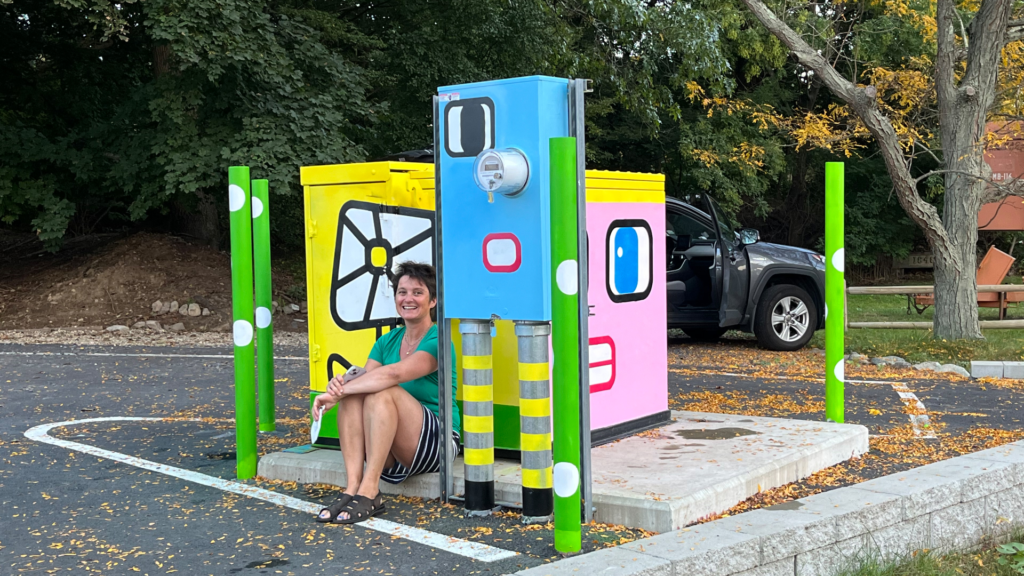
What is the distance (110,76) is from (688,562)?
18.5 m

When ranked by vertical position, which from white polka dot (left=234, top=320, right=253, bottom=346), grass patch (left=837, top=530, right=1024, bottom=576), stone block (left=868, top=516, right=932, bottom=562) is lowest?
grass patch (left=837, top=530, right=1024, bottom=576)

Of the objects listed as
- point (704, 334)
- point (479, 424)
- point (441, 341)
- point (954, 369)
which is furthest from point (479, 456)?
point (704, 334)

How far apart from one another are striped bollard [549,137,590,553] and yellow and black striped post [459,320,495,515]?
2.38ft

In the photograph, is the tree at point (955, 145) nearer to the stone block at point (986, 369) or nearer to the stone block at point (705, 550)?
the stone block at point (986, 369)

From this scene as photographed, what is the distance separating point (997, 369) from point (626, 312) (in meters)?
5.49

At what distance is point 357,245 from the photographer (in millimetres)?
5570

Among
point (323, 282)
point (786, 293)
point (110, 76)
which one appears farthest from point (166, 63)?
point (323, 282)

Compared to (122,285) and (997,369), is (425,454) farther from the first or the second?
(122,285)

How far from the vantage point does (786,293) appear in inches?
491

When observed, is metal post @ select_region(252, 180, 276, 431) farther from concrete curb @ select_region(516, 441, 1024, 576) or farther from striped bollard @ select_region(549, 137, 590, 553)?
concrete curb @ select_region(516, 441, 1024, 576)

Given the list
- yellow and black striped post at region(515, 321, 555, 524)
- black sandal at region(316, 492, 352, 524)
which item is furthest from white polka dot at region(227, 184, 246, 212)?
yellow and black striped post at region(515, 321, 555, 524)

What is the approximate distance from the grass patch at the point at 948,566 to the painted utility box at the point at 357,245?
107 inches

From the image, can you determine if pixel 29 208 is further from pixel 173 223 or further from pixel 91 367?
pixel 91 367

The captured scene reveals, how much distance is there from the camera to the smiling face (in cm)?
492
